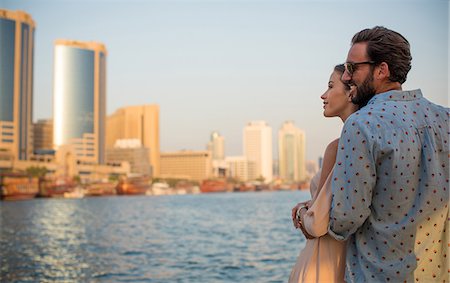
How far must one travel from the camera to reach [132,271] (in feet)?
35.5

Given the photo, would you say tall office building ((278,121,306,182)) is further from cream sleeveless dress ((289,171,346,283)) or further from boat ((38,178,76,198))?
cream sleeveless dress ((289,171,346,283))

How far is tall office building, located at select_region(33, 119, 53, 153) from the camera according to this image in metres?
101

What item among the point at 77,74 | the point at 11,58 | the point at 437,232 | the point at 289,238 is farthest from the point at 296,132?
the point at 437,232

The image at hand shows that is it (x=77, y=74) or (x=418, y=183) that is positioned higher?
(x=77, y=74)

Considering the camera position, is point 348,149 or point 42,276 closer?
point 348,149

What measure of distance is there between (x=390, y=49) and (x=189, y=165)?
390 feet

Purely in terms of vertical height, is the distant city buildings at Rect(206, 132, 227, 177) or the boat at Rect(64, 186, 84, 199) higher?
the distant city buildings at Rect(206, 132, 227, 177)

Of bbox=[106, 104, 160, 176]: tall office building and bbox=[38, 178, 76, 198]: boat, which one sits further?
bbox=[106, 104, 160, 176]: tall office building

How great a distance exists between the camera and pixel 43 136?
102125 mm

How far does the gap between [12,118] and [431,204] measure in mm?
94835

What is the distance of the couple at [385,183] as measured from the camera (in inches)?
50.5

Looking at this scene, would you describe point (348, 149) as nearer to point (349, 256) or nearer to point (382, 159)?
point (382, 159)

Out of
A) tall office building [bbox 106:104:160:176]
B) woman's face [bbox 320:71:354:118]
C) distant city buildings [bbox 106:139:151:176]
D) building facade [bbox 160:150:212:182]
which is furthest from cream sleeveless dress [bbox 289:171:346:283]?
building facade [bbox 160:150:212:182]

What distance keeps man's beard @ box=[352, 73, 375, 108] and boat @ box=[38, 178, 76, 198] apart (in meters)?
84.1
